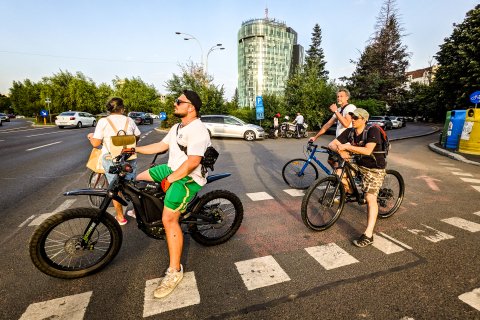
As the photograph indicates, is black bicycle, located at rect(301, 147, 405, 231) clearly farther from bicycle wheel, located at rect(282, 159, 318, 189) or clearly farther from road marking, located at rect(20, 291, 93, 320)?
road marking, located at rect(20, 291, 93, 320)

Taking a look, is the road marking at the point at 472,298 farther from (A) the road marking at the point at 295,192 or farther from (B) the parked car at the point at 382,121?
(B) the parked car at the point at 382,121

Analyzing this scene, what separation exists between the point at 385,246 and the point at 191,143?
2.77 meters

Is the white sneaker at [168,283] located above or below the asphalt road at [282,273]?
above

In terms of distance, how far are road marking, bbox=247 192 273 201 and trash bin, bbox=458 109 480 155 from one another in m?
10.2

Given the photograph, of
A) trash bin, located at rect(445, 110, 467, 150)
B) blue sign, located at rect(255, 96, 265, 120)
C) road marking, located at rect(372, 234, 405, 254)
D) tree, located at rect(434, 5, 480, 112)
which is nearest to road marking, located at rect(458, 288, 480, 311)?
road marking, located at rect(372, 234, 405, 254)

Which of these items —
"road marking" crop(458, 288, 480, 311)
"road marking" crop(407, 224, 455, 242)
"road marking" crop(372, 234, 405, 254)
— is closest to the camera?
"road marking" crop(458, 288, 480, 311)

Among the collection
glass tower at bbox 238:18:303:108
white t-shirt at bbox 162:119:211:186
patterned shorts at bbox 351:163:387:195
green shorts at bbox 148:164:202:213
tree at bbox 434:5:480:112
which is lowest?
patterned shorts at bbox 351:163:387:195

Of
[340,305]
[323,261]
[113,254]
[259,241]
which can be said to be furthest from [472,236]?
[113,254]

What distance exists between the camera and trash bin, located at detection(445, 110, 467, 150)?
37.9 ft

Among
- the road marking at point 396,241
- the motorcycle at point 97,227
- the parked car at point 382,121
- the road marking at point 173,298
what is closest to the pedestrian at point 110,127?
the motorcycle at point 97,227

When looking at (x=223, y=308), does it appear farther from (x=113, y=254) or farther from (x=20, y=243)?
(x=20, y=243)

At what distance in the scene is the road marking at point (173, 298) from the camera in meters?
2.18

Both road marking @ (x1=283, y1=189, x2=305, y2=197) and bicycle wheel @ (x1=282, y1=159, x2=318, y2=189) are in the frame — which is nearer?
road marking @ (x1=283, y1=189, x2=305, y2=197)

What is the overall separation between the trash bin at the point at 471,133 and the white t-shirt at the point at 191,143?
1232cm
